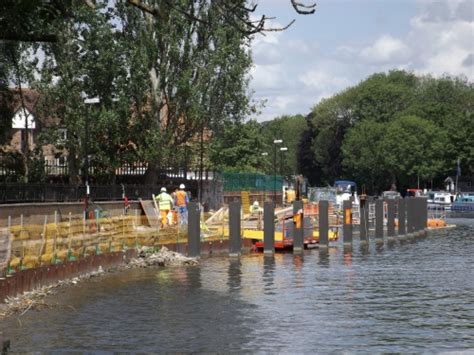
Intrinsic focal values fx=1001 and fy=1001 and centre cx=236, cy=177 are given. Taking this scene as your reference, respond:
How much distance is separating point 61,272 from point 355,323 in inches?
346

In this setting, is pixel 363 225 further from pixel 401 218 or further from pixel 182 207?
pixel 182 207

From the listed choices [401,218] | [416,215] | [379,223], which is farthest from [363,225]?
[416,215]

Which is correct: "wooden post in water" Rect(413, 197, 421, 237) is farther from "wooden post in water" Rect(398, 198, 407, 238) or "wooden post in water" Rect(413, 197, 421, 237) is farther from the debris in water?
the debris in water

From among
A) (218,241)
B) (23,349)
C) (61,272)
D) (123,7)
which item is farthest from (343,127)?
(23,349)

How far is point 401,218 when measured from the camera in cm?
5125

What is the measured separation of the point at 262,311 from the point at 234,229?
1476 centimetres

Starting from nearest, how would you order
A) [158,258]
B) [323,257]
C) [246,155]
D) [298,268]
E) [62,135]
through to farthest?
1. [158,258]
2. [298,268]
3. [323,257]
4. [62,135]
5. [246,155]

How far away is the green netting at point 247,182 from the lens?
7341cm

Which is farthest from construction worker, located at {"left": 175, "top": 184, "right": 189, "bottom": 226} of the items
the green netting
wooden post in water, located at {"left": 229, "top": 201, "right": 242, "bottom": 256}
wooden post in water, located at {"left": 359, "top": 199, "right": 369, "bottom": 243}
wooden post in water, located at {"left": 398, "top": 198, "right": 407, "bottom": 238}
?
the green netting

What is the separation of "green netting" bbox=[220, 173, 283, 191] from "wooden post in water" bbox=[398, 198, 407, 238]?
21584 mm

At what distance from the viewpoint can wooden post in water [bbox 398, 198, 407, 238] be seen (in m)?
50.7

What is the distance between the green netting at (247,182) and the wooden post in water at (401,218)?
21.6 metres

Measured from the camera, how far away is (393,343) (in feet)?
55.6

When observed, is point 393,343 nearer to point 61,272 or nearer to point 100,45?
point 61,272
